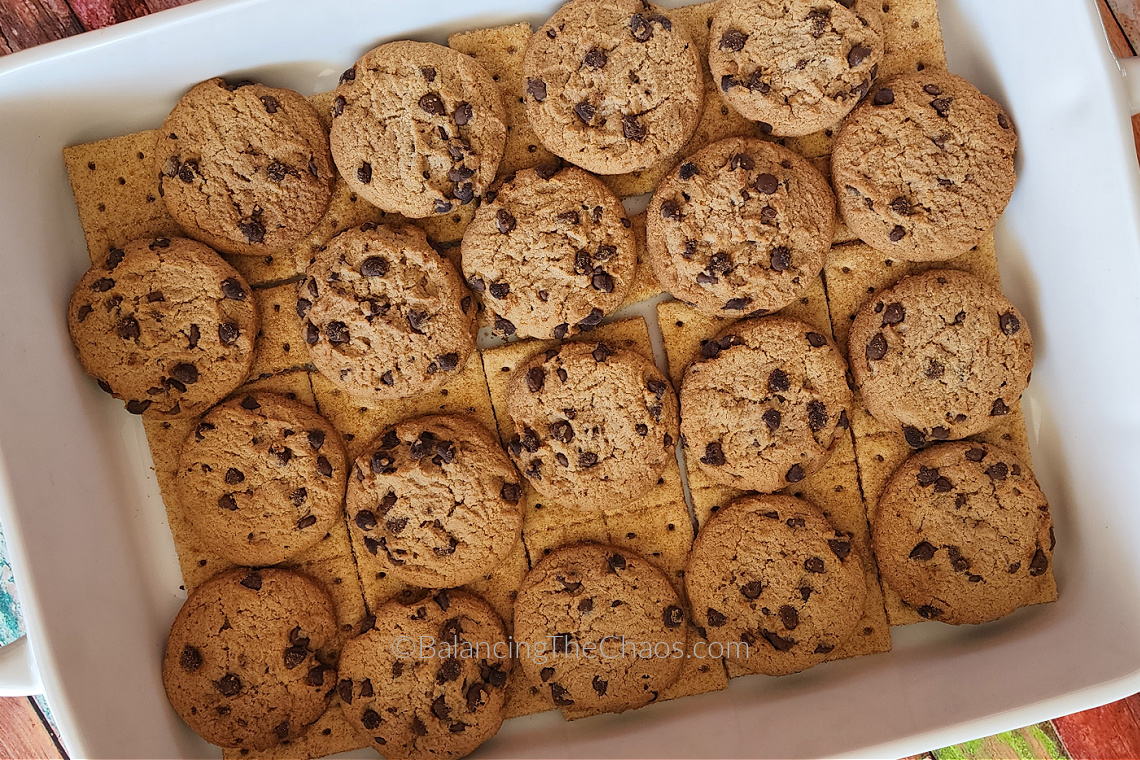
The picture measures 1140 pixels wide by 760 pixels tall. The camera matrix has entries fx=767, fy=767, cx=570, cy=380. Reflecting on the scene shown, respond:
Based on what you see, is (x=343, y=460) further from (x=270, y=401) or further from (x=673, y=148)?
(x=673, y=148)

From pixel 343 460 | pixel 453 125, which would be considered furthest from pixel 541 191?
pixel 343 460

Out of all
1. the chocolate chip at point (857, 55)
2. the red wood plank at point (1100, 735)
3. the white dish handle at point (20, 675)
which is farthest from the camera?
the red wood plank at point (1100, 735)

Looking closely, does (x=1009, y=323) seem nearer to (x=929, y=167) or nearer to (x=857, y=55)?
(x=929, y=167)

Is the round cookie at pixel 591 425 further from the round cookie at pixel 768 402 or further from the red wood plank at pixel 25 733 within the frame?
the red wood plank at pixel 25 733

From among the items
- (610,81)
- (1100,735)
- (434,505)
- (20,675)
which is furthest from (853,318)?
(20,675)

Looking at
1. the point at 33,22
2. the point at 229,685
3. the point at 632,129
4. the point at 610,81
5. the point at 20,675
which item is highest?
the point at 33,22

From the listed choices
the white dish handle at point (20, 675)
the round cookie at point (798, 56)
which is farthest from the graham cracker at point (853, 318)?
the white dish handle at point (20, 675)

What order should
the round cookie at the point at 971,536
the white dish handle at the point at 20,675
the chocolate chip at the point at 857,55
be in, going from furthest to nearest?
the round cookie at the point at 971,536 < the chocolate chip at the point at 857,55 < the white dish handle at the point at 20,675
